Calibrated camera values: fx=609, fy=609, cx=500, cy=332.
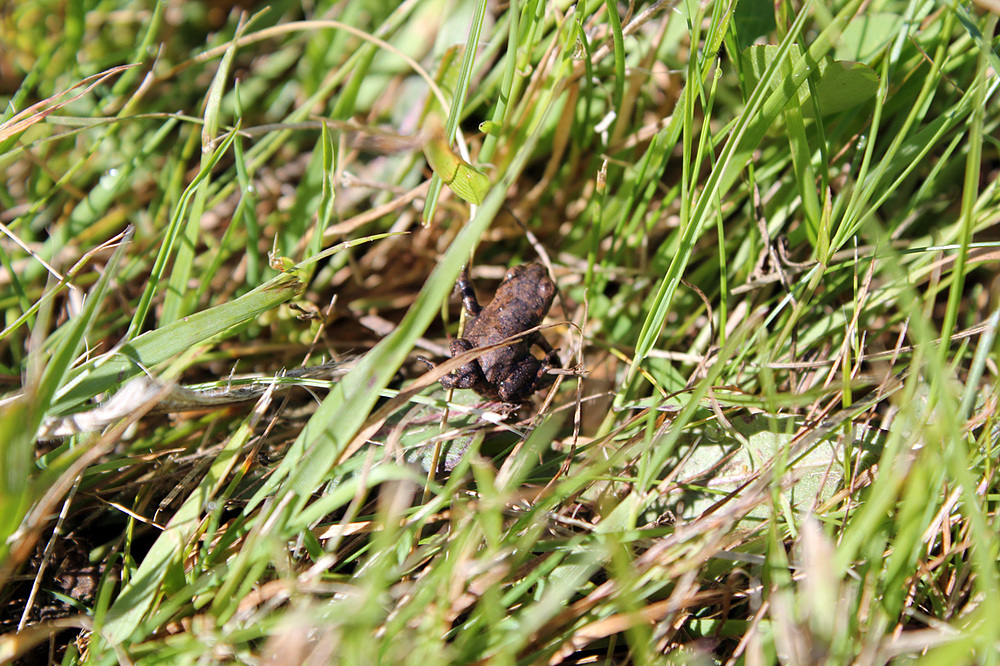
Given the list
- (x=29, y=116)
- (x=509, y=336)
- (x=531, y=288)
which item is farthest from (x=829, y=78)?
(x=29, y=116)

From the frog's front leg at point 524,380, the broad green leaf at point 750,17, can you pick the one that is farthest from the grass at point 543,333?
the frog's front leg at point 524,380

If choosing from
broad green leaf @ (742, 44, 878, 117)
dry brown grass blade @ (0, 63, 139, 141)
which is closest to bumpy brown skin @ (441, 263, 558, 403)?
broad green leaf @ (742, 44, 878, 117)

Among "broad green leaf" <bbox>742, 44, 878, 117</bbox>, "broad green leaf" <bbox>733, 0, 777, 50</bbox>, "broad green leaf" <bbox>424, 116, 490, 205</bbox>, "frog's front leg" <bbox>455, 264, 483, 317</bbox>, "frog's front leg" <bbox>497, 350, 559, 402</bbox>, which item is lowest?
"frog's front leg" <bbox>497, 350, 559, 402</bbox>

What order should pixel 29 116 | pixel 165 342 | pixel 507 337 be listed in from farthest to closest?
pixel 507 337, pixel 29 116, pixel 165 342

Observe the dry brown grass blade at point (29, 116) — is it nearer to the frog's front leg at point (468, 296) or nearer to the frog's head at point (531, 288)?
the frog's front leg at point (468, 296)

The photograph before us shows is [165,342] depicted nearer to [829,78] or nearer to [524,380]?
[524,380]

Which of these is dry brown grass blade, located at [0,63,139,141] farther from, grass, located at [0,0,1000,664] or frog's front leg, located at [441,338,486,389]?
frog's front leg, located at [441,338,486,389]
